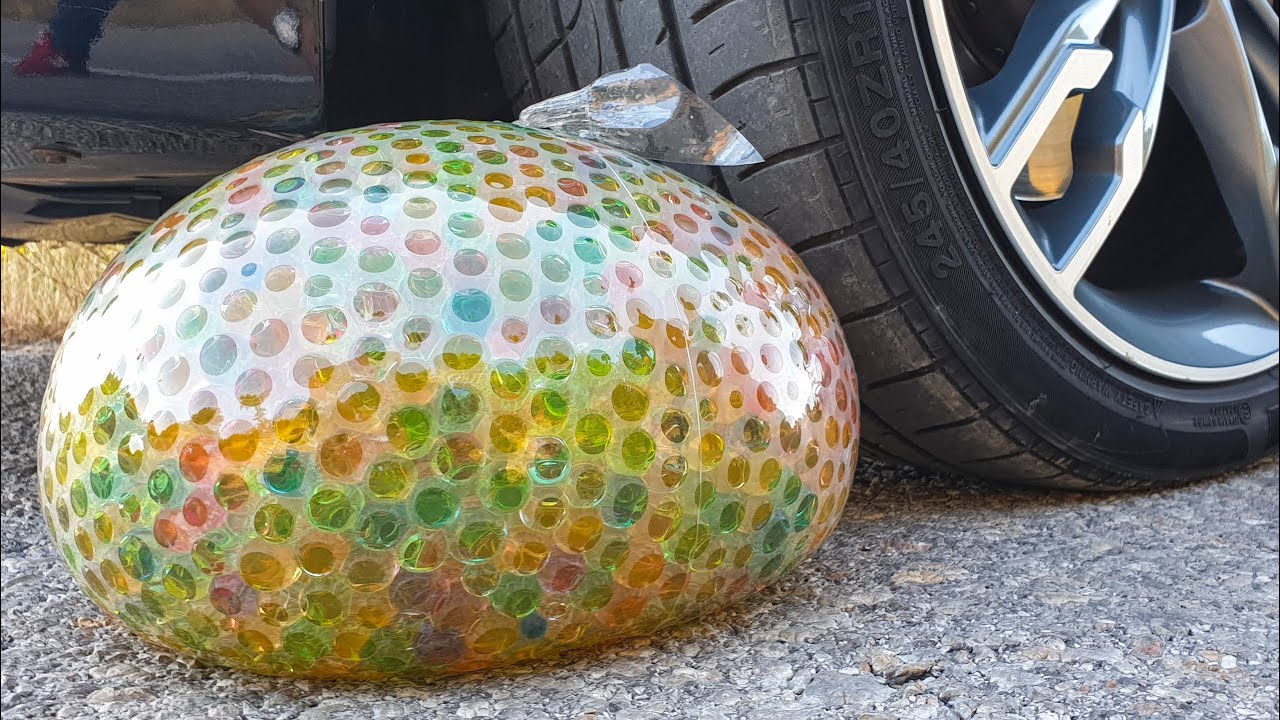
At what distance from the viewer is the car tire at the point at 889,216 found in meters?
1.16

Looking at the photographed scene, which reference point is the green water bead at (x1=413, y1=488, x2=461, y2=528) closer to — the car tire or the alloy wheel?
the car tire

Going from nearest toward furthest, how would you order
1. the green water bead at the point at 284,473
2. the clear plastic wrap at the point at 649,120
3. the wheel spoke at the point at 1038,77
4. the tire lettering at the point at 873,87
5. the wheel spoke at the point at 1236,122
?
the green water bead at the point at 284,473, the clear plastic wrap at the point at 649,120, the tire lettering at the point at 873,87, the wheel spoke at the point at 1038,77, the wheel spoke at the point at 1236,122

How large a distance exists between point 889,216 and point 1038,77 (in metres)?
0.32

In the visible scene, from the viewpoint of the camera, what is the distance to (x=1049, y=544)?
1.26 m

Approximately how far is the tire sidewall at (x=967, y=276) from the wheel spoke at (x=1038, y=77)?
0.09 meters

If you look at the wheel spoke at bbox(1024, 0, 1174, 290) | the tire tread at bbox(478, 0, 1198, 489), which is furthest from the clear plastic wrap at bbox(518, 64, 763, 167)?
the wheel spoke at bbox(1024, 0, 1174, 290)

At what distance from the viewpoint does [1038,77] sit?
1.31 metres

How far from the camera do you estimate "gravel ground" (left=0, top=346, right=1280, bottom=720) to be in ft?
2.74

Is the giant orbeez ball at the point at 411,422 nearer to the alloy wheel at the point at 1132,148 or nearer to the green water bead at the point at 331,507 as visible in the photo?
the green water bead at the point at 331,507

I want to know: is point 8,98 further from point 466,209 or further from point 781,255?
point 781,255

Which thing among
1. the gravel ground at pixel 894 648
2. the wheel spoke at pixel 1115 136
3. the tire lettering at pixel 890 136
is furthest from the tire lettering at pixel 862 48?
the gravel ground at pixel 894 648

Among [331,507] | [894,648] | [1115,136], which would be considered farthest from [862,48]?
[331,507]

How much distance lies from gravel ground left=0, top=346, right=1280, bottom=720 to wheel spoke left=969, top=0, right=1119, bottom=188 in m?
0.48

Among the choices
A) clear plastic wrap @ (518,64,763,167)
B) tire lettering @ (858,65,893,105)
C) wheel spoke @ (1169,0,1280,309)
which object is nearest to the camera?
clear plastic wrap @ (518,64,763,167)
